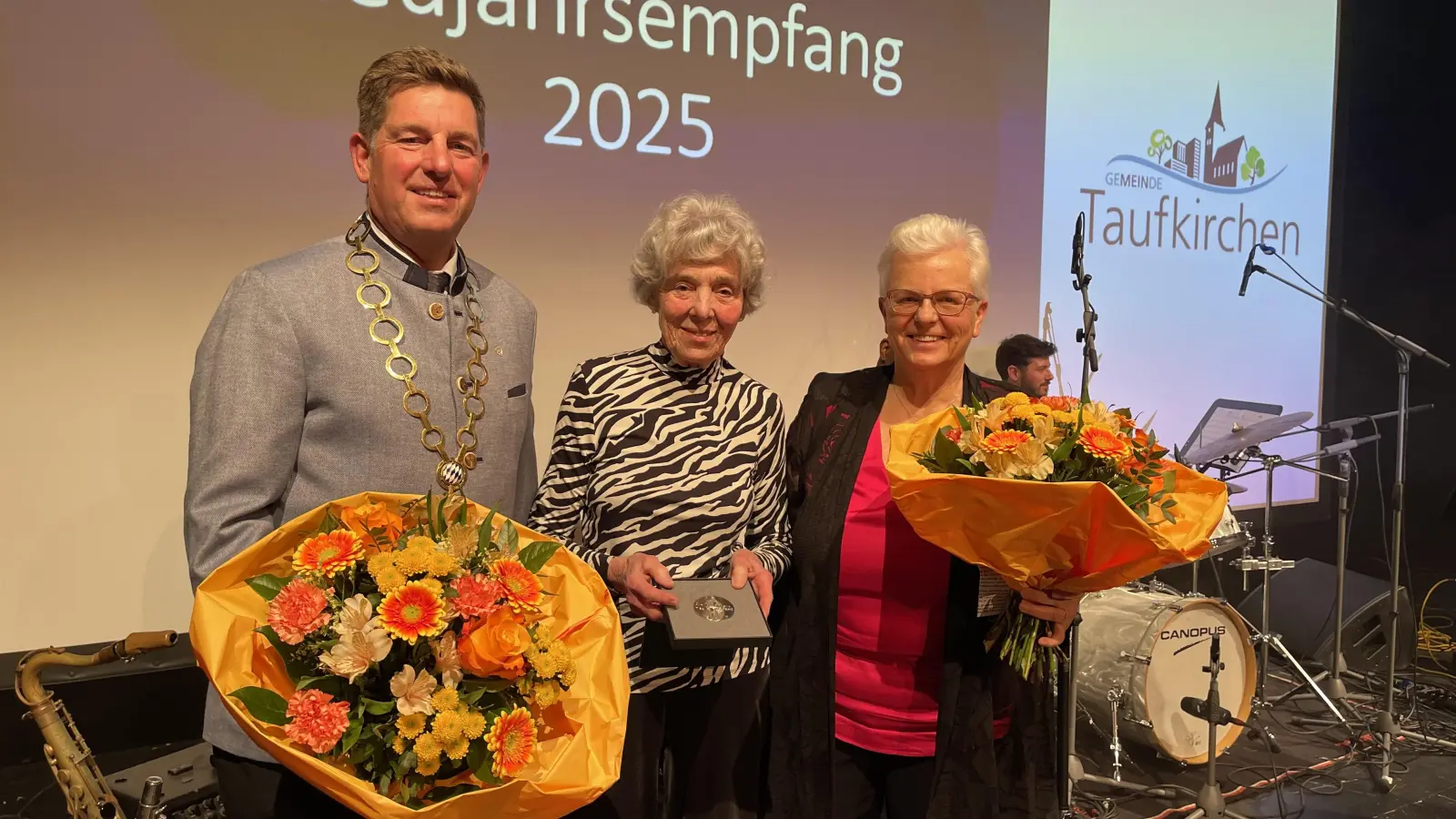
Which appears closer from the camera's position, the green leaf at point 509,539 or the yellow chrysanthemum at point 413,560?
the yellow chrysanthemum at point 413,560

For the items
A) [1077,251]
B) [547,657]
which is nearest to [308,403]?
[547,657]

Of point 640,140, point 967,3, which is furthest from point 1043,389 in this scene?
point 640,140

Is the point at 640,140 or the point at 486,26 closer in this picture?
the point at 486,26

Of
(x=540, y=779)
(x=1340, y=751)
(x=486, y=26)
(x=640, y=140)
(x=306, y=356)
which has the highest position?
(x=486, y=26)

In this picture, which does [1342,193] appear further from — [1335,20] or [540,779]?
[540,779]

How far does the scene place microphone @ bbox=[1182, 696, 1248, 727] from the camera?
3.20 meters

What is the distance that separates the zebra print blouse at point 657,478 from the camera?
71.9 inches

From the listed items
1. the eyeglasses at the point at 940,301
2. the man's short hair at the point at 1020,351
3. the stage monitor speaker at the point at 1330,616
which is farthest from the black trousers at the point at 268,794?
the stage monitor speaker at the point at 1330,616

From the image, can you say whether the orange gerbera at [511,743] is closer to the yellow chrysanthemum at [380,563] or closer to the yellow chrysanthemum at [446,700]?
the yellow chrysanthemum at [446,700]

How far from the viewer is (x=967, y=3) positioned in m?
4.27

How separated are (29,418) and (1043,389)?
3.85m

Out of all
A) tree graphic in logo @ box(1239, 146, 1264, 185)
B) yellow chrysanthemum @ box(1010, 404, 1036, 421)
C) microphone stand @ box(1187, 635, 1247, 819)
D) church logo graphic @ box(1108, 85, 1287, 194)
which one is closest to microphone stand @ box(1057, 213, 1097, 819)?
yellow chrysanthemum @ box(1010, 404, 1036, 421)

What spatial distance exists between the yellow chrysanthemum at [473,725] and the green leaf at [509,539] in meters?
0.23

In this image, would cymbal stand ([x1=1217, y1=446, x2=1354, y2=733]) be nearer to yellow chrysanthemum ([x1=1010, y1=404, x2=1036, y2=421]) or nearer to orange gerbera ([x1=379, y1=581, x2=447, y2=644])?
yellow chrysanthemum ([x1=1010, y1=404, x2=1036, y2=421])
